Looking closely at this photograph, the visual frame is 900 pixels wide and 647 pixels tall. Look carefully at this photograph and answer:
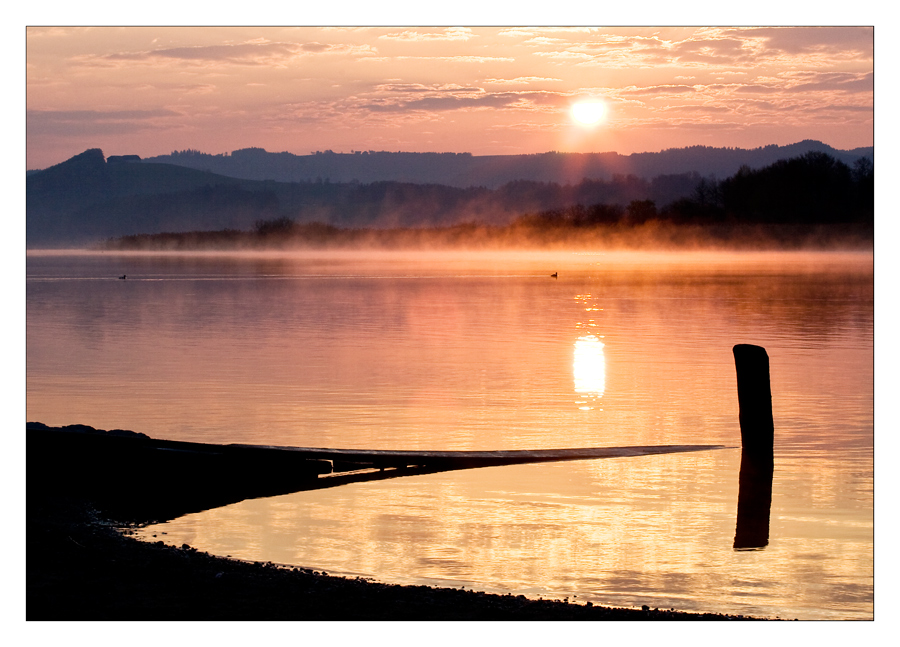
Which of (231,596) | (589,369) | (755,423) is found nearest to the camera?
(231,596)

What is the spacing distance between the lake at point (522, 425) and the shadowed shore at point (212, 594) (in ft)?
2.61

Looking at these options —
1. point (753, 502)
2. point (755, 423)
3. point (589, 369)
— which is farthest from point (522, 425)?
point (589, 369)

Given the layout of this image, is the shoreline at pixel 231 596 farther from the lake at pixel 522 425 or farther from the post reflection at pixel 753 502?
the post reflection at pixel 753 502

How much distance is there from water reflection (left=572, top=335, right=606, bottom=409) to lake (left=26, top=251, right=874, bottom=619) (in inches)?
5.5

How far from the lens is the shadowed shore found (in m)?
9.16

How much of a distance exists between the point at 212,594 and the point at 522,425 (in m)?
10.6

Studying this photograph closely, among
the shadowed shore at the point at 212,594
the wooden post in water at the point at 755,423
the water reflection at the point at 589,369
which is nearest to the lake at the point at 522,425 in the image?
the water reflection at the point at 589,369

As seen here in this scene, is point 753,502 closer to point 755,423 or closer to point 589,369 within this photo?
point 755,423

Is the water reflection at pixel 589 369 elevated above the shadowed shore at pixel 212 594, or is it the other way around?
the water reflection at pixel 589 369

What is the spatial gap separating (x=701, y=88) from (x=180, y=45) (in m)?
12.3

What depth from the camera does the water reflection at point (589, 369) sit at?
23.6 meters

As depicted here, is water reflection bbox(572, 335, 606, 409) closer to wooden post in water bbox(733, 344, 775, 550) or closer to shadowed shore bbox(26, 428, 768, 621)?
wooden post in water bbox(733, 344, 775, 550)

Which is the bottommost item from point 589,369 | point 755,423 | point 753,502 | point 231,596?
point 753,502

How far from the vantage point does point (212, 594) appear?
949cm
